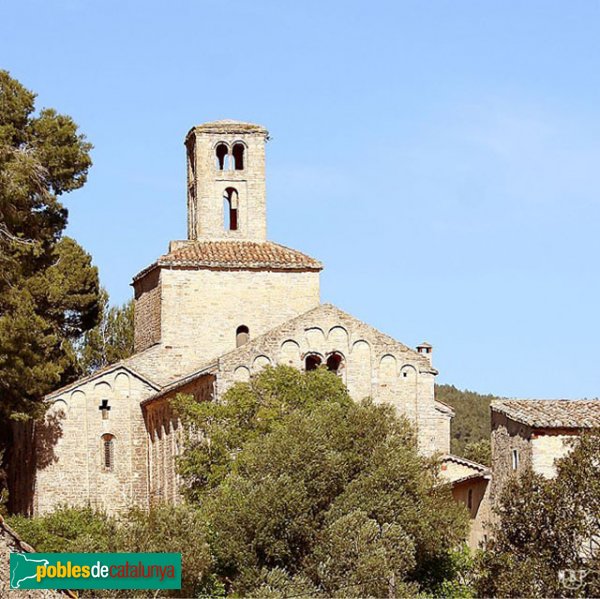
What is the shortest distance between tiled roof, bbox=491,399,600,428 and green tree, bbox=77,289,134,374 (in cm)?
2797

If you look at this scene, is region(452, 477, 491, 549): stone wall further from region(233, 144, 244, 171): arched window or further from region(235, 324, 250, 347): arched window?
region(233, 144, 244, 171): arched window

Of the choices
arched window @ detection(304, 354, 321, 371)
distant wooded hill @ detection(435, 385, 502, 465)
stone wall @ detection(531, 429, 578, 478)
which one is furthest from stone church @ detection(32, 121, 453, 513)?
distant wooded hill @ detection(435, 385, 502, 465)

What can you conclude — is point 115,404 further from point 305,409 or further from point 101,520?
point 305,409

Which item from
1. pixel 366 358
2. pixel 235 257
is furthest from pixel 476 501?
pixel 235 257

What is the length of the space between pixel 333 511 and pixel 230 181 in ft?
58.2

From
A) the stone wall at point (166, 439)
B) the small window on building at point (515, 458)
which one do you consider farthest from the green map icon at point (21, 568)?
the stone wall at point (166, 439)

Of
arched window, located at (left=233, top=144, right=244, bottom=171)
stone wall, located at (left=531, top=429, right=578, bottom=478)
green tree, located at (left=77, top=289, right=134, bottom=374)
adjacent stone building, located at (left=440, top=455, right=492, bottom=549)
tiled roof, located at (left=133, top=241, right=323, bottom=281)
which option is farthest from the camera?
green tree, located at (left=77, top=289, right=134, bottom=374)

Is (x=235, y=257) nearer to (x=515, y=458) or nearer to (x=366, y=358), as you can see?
(x=366, y=358)

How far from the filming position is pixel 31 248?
40.4m

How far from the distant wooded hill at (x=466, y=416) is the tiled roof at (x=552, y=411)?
4726 centimetres

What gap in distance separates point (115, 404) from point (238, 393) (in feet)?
23.3

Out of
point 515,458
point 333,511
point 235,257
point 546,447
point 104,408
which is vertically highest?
point 235,257

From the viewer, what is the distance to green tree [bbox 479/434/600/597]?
2638 centimetres

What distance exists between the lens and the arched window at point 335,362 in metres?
39.5
